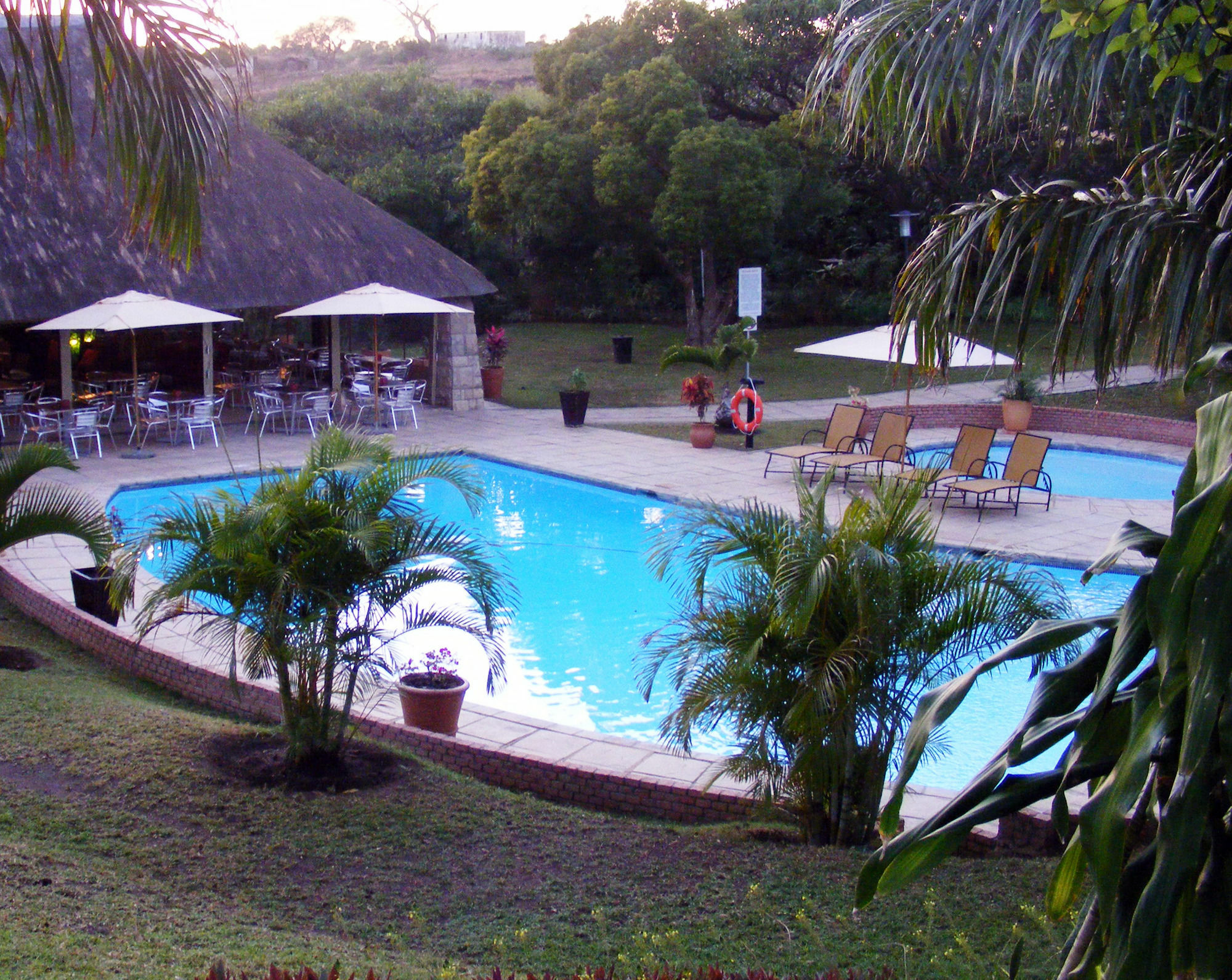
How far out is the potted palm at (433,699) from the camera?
710 cm

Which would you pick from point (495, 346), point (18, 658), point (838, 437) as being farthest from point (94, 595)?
point (495, 346)

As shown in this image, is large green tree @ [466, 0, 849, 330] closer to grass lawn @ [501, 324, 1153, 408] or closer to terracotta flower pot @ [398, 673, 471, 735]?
grass lawn @ [501, 324, 1153, 408]

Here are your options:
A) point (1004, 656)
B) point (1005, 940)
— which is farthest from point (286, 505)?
point (1004, 656)

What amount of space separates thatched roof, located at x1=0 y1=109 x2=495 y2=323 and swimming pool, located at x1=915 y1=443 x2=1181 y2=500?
10.2 meters

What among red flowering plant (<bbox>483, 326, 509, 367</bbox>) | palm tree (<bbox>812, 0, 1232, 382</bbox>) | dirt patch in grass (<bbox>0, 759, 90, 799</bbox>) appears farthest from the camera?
red flowering plant (<bbox>483, 326, 509, 367</bbox>)

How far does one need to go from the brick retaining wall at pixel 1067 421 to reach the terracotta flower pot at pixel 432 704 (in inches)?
458

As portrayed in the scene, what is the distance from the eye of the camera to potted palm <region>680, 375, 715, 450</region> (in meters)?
17.5

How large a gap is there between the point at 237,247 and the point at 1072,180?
17.3 meters

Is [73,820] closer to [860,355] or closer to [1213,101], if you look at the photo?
[1213,101]

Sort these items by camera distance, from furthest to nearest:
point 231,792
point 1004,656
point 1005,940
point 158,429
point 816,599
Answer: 1. point 158,429
2. point 231,792
3. point 816,599
4. point 1005,940
5. point 1004,656

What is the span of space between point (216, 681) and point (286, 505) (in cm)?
220

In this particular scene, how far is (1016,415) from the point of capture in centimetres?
1962

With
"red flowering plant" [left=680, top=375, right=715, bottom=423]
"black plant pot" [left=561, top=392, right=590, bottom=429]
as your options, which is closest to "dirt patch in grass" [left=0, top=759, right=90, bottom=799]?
"red flowering plant" [left=680, top=375, right=715, bottom=423]

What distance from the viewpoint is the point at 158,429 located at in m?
19.4
